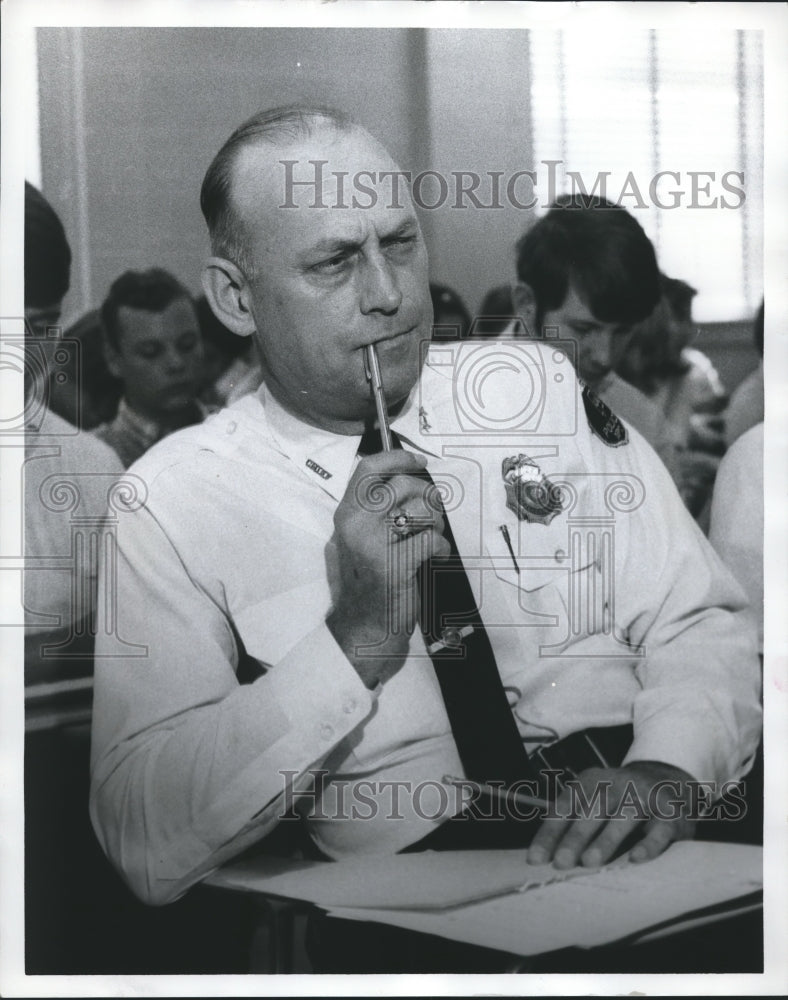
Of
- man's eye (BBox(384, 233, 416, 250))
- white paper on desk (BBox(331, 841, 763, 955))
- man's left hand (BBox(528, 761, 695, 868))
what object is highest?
man's eye (BBox(384, 233, 416, 250))

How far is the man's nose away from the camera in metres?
2.39

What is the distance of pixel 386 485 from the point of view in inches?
94.8

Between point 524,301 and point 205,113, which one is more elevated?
point 205,113

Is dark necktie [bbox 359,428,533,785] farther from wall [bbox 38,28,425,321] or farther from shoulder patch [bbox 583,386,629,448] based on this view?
wall [bbox 38,28,425,321]

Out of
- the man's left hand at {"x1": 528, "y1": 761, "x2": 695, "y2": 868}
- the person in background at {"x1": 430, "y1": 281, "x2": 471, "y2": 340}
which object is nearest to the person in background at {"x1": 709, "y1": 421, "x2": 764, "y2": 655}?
the man's left hand at {"x1": 528, "y1": 761, "x2": 695, "y2": 868}

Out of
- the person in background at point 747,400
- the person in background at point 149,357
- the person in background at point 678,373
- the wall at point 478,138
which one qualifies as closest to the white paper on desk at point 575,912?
the person in background at point 678,373

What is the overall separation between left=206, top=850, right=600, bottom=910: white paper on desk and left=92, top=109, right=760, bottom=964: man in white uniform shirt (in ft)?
0.11

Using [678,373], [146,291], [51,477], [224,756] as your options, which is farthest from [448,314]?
[224,756]

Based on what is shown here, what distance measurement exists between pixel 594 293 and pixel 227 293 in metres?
0.69

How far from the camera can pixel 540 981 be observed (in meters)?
2.45

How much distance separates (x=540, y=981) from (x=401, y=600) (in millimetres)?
770

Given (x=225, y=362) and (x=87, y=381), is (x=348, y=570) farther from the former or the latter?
(x=87, y=381)

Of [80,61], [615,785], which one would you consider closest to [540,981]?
[615,785]

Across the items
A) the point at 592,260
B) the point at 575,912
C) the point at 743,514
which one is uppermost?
the point at 592,260
